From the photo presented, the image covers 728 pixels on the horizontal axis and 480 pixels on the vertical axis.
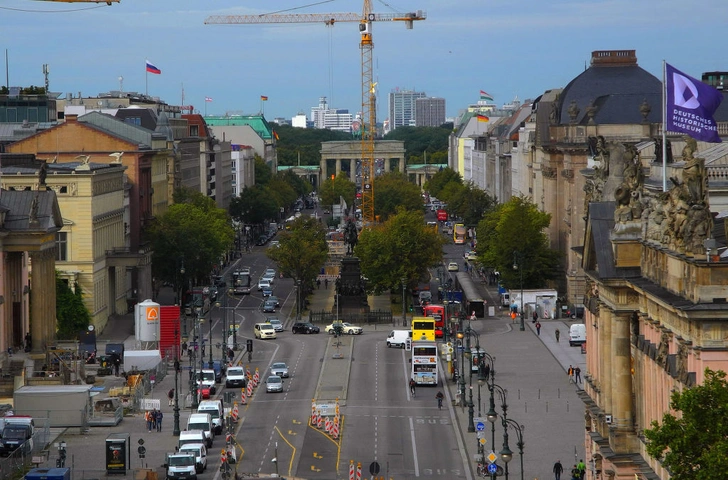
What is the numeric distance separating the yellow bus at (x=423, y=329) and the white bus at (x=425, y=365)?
1784 centimetres

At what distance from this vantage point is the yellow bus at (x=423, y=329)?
4759 inches

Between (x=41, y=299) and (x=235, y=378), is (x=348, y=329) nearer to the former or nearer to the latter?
(x=235, y=378)

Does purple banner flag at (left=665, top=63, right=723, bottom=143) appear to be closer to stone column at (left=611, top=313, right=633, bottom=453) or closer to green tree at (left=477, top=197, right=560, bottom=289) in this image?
stone column at (left=611, top=313, right=633, bottom=453)

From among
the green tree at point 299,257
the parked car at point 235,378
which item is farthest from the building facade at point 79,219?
the parked car at point 235,378

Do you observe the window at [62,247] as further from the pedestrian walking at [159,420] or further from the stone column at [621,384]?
the stone column at [621,384]

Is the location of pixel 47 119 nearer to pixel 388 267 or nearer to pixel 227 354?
pixel 388 267

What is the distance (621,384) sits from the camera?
62094mm

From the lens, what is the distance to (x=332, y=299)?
15375 centimetres

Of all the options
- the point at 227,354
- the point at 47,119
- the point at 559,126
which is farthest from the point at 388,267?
the point at 47,119

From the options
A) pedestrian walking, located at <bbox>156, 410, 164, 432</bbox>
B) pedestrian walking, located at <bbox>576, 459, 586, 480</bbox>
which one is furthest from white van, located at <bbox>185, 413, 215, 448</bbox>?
pedestrian walking, located at <bbox>576, 459, 586, 480</bbox>

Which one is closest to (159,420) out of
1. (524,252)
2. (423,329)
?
(423,329)

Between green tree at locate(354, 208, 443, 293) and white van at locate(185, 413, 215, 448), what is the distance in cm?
6408

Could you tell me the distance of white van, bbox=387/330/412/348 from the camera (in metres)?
121

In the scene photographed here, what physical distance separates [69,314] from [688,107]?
2681 inches
